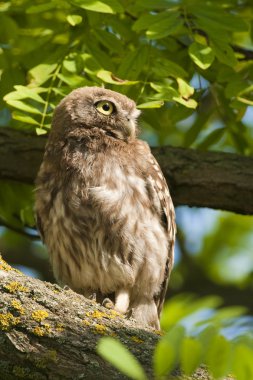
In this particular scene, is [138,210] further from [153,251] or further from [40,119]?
[40,119]

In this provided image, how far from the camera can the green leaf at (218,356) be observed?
261 cm

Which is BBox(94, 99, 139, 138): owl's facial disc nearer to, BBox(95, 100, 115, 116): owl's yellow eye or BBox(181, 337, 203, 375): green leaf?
BBox(95, 100, 115, 116): owl's yellow eye

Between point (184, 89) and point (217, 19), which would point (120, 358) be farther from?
point (217, 19)

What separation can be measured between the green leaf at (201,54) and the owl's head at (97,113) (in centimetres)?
107

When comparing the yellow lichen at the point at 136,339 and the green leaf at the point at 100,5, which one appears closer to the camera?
the yellow lichen at the point at 136,339

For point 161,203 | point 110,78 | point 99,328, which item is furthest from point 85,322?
point 161,203

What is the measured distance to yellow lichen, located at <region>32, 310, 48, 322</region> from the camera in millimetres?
3730

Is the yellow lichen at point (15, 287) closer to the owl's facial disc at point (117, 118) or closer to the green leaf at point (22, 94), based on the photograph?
the green leaf at point (22, 94)

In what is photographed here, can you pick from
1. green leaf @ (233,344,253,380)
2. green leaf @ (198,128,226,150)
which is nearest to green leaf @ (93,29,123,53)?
green leaf @ (198,128,226,150)

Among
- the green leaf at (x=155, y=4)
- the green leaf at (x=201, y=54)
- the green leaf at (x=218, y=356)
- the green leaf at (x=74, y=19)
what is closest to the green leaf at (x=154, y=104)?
the green leaf at (x=201, y=54)

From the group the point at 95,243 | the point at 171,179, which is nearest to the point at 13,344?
the point at 95,243

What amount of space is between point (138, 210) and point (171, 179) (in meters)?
0.63

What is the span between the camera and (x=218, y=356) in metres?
2.67

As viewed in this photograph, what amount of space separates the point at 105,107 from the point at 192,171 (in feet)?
2.77
